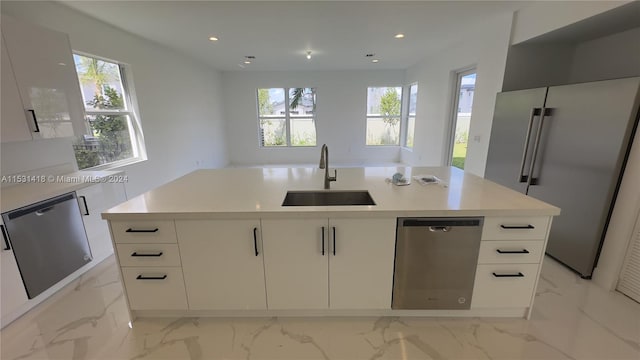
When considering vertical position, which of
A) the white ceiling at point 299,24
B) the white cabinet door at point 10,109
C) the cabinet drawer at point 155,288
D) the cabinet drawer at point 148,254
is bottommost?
the cabinet drawer at point 155,288

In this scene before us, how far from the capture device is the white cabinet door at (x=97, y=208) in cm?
231

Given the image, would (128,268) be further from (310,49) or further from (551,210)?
(310,49)

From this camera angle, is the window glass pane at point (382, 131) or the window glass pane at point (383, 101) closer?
the window glass pane at point (383, 101)

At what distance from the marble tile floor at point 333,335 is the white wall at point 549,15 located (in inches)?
92.2

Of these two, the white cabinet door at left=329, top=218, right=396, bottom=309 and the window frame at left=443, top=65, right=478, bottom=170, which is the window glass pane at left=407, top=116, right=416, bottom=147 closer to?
the window frame at left=443, top=65, right=478, bottom=170

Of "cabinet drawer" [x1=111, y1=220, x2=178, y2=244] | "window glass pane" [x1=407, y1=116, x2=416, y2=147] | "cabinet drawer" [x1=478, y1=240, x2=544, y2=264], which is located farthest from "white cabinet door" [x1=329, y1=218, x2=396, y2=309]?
"window glass pane" [x1=407, y1=116, x2=416, y2=147]

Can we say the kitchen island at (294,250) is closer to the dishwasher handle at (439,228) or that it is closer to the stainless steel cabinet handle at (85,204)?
the dishwasher handle at (439,228)

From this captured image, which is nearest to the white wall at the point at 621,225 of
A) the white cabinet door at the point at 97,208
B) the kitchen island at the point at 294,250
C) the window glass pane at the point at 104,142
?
the kitchen island at the point at 294,250

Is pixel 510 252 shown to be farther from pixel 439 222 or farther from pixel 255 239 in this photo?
pixel 255 239

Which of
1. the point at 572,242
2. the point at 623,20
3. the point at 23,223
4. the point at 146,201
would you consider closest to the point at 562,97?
the point at 623,20

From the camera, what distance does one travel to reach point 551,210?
150 centimetres

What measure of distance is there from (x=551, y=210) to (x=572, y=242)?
1248mm

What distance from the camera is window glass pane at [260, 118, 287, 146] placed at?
725 cm

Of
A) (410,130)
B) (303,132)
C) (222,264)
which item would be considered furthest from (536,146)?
(303,132)
